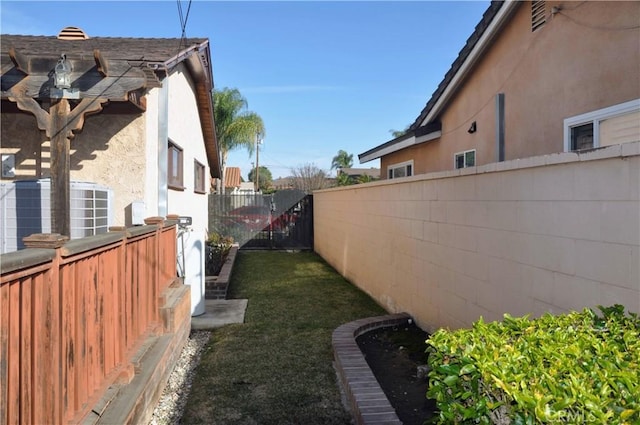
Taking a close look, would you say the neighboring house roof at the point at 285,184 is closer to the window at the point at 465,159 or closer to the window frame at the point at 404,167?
the window frame at the point at 404,167

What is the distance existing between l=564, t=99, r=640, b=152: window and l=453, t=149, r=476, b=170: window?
2.65 metres

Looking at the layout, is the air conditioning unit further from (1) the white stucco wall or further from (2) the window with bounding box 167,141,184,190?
(2) the window with bounding box 167,141,184,190

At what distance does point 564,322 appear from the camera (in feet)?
8.05

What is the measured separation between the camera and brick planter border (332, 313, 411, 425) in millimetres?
3191

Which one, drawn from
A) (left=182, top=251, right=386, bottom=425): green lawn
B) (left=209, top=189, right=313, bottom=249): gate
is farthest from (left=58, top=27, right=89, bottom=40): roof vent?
(left=209, top=189, right=313, bottom=249): gate

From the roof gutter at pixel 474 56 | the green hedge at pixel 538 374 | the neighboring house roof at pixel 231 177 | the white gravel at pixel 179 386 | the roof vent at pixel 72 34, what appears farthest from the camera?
the neighboring house roof at pixel 231 177

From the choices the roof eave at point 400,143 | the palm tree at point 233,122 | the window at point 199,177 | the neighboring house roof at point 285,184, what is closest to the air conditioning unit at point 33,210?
the window at point 199,177

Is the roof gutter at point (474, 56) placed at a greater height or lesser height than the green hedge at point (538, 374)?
greater

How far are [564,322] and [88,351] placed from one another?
2787mm

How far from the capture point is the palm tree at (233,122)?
32062 mm

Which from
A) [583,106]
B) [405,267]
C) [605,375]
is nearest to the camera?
[605,375]

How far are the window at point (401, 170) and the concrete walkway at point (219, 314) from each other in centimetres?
595

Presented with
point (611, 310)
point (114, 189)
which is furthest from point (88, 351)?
point (114, 189)

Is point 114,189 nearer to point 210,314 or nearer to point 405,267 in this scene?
point 210,314
